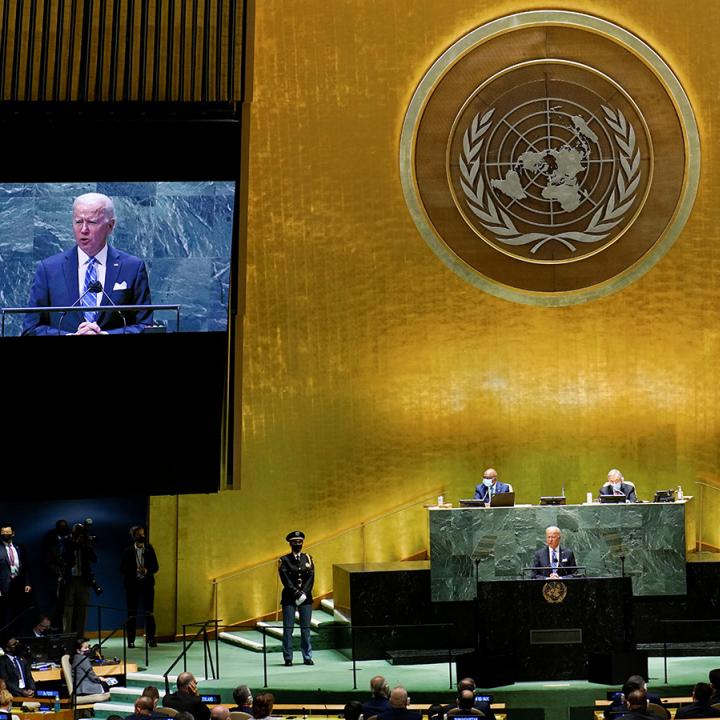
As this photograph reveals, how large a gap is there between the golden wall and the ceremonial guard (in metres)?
2.07

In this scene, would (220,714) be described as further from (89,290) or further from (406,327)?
(406,327)

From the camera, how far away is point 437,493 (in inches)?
556

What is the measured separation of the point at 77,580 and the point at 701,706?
6825mm

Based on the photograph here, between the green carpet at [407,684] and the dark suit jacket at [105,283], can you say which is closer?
the green carpet at [407,684]

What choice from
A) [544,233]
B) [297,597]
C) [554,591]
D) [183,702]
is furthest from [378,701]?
[544,233]

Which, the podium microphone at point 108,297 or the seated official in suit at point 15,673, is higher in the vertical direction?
the podium microphone at point 108,297

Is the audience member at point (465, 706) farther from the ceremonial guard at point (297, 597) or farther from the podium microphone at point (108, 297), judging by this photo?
the podium microphone at point (108, 297)

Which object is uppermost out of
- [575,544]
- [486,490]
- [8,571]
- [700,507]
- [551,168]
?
[551,168]

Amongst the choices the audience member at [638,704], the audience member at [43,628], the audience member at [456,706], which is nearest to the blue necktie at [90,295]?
the audience member at [43,628]

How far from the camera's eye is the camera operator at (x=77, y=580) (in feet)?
42.9

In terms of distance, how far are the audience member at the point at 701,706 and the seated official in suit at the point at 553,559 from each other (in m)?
3.21

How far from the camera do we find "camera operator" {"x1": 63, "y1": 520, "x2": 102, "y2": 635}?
42.9 ft

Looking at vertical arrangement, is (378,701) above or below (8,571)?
below

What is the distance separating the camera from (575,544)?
1230 cm
